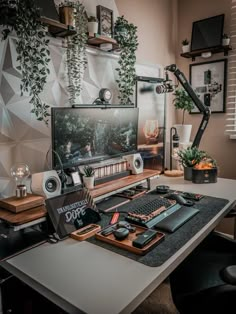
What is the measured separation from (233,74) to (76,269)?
230 centimetres

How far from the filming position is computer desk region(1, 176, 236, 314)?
2.48 feet

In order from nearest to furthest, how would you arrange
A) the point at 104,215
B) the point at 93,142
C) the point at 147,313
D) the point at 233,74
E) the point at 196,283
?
the point at 196,283 → the point at 104,215 → the point at 93,142 → the point at 147,313 → the point at 233,74

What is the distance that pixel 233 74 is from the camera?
2459 mm

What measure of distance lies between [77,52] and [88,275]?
4.43 ft

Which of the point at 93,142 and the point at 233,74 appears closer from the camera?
the point at 93,142

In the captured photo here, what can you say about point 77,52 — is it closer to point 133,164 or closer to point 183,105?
point 133,164

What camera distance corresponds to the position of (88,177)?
1.57 meters

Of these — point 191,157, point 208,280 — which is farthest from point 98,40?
point 208,280

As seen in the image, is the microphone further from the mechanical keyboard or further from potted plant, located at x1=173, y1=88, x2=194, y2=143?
the mechanical keyboard

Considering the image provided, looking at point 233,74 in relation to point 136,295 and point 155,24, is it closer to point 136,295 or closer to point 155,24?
point 155,24

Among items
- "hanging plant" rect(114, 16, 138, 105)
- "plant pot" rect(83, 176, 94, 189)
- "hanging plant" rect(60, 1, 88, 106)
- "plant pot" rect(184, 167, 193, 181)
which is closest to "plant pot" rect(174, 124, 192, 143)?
"plant pot" rect(184, 167, 193, 181)

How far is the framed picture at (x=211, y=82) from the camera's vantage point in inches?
98.8

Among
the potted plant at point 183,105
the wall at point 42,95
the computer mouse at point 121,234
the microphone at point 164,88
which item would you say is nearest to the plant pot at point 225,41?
the potted plant at point 183,105

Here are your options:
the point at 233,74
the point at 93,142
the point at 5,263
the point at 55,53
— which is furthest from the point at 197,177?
the point at 5,263
